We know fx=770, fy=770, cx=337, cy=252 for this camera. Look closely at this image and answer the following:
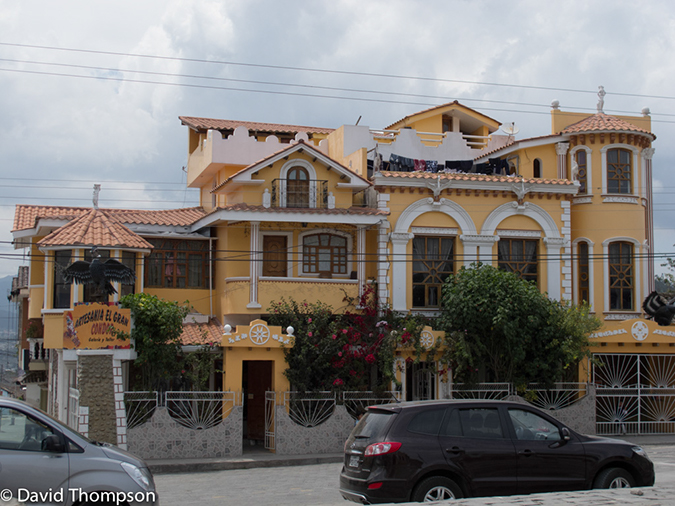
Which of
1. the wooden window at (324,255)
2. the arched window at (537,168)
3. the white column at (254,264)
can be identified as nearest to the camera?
the white column at (254,264)

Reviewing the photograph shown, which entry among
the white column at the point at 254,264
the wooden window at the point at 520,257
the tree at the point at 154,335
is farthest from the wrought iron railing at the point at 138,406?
the wooden window at the point at 520,257

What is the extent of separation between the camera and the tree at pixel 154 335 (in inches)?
793

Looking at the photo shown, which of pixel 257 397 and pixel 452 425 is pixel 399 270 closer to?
pixel 257 397

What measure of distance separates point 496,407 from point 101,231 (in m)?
14.6

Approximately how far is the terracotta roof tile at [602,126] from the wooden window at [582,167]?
2.66 feet

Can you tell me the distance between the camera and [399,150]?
29.2 metres

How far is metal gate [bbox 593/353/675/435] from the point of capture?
23.4 meters

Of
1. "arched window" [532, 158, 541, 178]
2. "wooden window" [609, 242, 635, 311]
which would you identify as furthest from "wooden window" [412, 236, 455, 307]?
"wooden window" [609, 242, 635, 311]

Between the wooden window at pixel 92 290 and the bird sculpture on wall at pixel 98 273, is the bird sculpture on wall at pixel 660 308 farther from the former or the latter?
the wooden window at pixel 92 290

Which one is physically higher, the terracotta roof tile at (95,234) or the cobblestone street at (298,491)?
the terracotta roof tile at (95,234)

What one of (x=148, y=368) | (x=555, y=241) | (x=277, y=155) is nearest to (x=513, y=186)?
(x=555, y=241)

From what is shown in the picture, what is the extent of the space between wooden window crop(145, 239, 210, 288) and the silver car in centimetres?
1574

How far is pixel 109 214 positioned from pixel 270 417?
8979mm

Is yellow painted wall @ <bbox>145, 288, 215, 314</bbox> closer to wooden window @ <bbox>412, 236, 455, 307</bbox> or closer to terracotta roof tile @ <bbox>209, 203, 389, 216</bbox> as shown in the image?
terracotta roof tile @ <bbox>209, 203, 389, 216</bbox>
